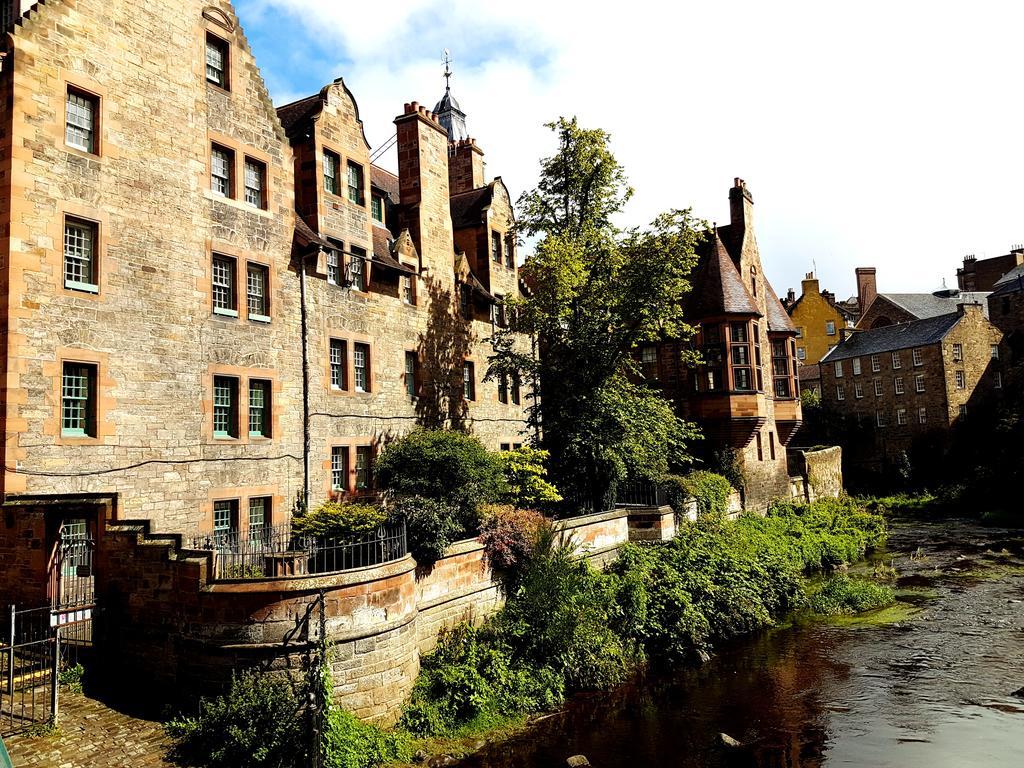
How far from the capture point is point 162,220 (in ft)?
60.8

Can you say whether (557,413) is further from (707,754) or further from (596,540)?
(707,754)

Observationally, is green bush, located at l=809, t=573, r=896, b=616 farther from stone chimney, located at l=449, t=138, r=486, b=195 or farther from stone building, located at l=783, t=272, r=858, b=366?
stone building, located at l=783, t=272, r=858, b=366

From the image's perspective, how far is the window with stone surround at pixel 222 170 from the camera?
20.2 m

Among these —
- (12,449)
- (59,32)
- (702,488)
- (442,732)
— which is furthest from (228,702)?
(702,488)

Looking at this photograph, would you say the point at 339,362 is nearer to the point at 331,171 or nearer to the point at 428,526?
the point at 331,171

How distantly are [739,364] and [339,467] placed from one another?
68.3 feet

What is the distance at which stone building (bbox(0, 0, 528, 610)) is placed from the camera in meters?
15.7

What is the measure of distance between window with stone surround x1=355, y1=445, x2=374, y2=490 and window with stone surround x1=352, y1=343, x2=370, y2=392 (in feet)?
6.79

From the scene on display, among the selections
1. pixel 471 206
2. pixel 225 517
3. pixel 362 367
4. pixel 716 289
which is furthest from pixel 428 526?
pixel 716 289

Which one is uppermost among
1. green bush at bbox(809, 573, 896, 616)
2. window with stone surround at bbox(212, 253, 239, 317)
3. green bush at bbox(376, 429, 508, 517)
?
window with stone surround at bbox(212, 253, 239, 317)

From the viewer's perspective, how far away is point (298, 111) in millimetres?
24719

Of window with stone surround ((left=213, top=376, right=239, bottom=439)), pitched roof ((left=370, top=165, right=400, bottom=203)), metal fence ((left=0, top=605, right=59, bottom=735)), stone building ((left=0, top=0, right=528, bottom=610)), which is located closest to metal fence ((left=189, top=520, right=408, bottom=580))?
stone building ((left=0, top=0, right=528, bottom=610))

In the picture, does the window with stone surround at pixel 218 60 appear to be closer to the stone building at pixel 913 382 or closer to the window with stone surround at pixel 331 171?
the window with stone surround at pixel 331 171

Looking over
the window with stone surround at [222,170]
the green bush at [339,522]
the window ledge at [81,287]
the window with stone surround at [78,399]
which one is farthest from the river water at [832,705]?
the window with stone surround at [222,170]
